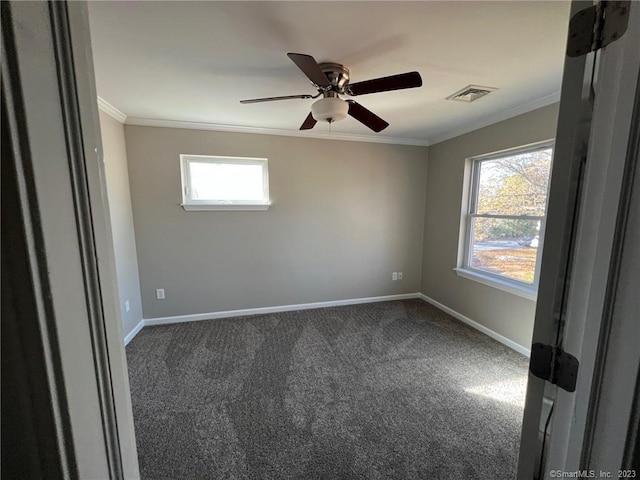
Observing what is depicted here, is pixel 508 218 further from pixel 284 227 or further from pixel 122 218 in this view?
pixel 122 218

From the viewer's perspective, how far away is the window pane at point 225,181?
3.13 metres

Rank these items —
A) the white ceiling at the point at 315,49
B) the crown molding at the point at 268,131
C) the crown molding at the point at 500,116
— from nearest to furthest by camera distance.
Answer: the white ceiling at the point at 315,49
the crown molding at the point at 500,116
the crown molding at the point at 268,131

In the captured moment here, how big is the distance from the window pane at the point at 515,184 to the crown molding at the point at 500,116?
15.5 inches

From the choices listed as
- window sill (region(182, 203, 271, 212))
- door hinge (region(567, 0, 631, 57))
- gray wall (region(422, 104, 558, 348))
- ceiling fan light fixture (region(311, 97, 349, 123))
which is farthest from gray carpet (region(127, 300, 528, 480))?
ceiling fan light fixture (region(311, 97, 349, 123))

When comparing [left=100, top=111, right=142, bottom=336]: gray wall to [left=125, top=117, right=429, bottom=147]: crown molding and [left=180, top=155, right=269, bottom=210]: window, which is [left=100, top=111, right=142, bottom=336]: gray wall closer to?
[left=125, top=117, right=429, bottom=147]: crown molding

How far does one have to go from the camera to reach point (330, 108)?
1760mm

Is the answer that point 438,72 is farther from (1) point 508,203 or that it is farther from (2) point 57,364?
(2) point 57,364

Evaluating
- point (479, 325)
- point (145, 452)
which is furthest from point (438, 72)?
point (145, 452)

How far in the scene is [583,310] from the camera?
23.9 inches

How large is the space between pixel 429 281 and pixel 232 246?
9.26 ft

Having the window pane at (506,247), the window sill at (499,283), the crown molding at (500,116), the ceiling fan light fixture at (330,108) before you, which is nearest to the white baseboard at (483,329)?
the window sill at (499,283)

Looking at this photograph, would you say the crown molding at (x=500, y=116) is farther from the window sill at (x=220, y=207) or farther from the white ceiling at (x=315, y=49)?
the window sill at (x=220, y=207)

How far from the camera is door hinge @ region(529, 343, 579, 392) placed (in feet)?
2.05

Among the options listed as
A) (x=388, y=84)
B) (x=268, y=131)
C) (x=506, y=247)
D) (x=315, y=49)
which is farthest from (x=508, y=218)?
(x=268, y=131)
